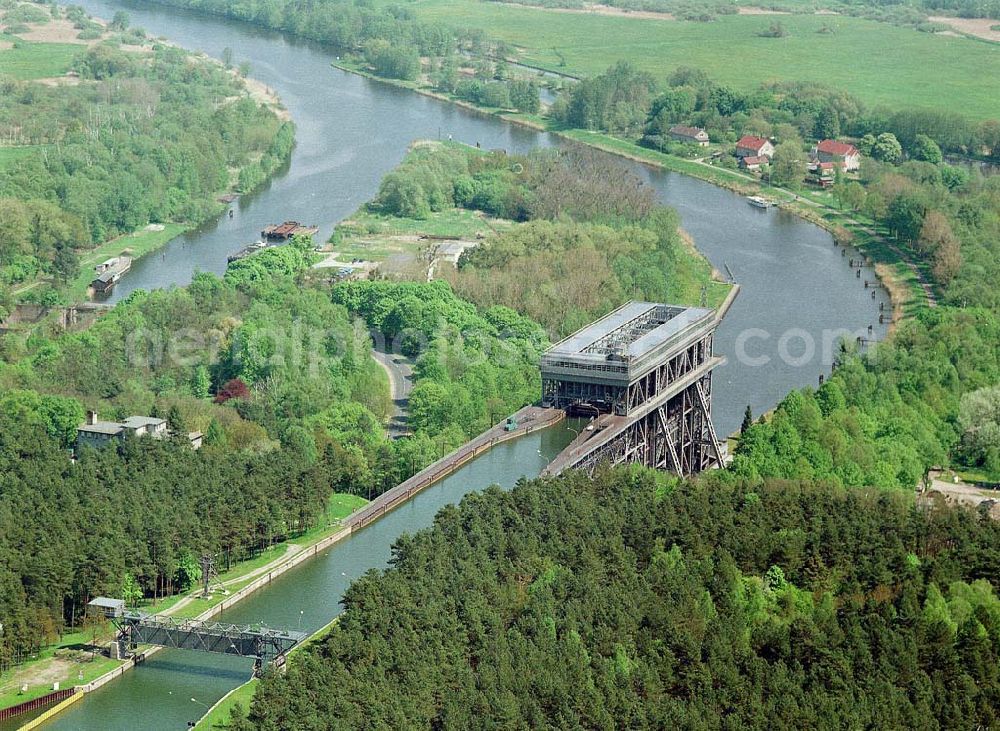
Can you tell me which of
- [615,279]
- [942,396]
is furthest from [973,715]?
[615,279]

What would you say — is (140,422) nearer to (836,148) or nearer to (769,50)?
(836,148)

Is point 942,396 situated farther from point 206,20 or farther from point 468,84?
point 206,20

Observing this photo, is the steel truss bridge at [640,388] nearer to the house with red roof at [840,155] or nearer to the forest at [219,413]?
the forest at [219,413]

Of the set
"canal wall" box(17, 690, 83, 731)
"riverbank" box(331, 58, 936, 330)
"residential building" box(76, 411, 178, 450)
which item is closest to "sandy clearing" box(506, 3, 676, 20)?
"riverbank" box(331, 58, 936, 330)

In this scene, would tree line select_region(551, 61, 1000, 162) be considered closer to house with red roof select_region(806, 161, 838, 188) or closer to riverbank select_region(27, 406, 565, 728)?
house with red roof select_region(806, 161, 838, 188)

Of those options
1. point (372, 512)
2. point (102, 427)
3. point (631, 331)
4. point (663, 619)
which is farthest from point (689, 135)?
point (663, 619)

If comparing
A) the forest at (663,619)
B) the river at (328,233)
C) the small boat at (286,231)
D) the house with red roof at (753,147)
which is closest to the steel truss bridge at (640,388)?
the river at (328,233)

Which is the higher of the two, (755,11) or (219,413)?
(755,11)
